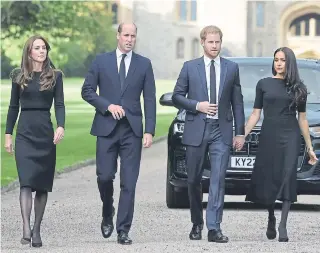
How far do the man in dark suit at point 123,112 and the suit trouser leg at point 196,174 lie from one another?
1.48 ft

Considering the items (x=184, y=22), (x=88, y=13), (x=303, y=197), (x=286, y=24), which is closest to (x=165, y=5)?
(x=184, y=22)

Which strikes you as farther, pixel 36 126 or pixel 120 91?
pixel 120 91

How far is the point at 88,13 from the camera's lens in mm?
42375

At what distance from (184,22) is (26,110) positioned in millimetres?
111053

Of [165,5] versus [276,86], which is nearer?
[276,86]

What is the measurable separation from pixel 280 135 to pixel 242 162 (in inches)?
A: 92.9

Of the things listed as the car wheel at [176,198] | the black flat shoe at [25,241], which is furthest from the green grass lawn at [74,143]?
the black flat shoe at [25,241]

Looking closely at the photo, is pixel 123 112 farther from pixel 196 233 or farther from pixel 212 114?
pixel 196 233

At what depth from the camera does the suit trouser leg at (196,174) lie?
10.6 metres

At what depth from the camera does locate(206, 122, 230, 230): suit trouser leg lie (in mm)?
10461

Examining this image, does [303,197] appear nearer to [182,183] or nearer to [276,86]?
[182,183]

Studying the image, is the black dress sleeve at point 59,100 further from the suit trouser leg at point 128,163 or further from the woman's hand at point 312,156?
the woman's hand at point 312,156

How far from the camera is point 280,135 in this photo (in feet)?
35.5

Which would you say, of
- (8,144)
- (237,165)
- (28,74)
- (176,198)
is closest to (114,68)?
(28,74)
